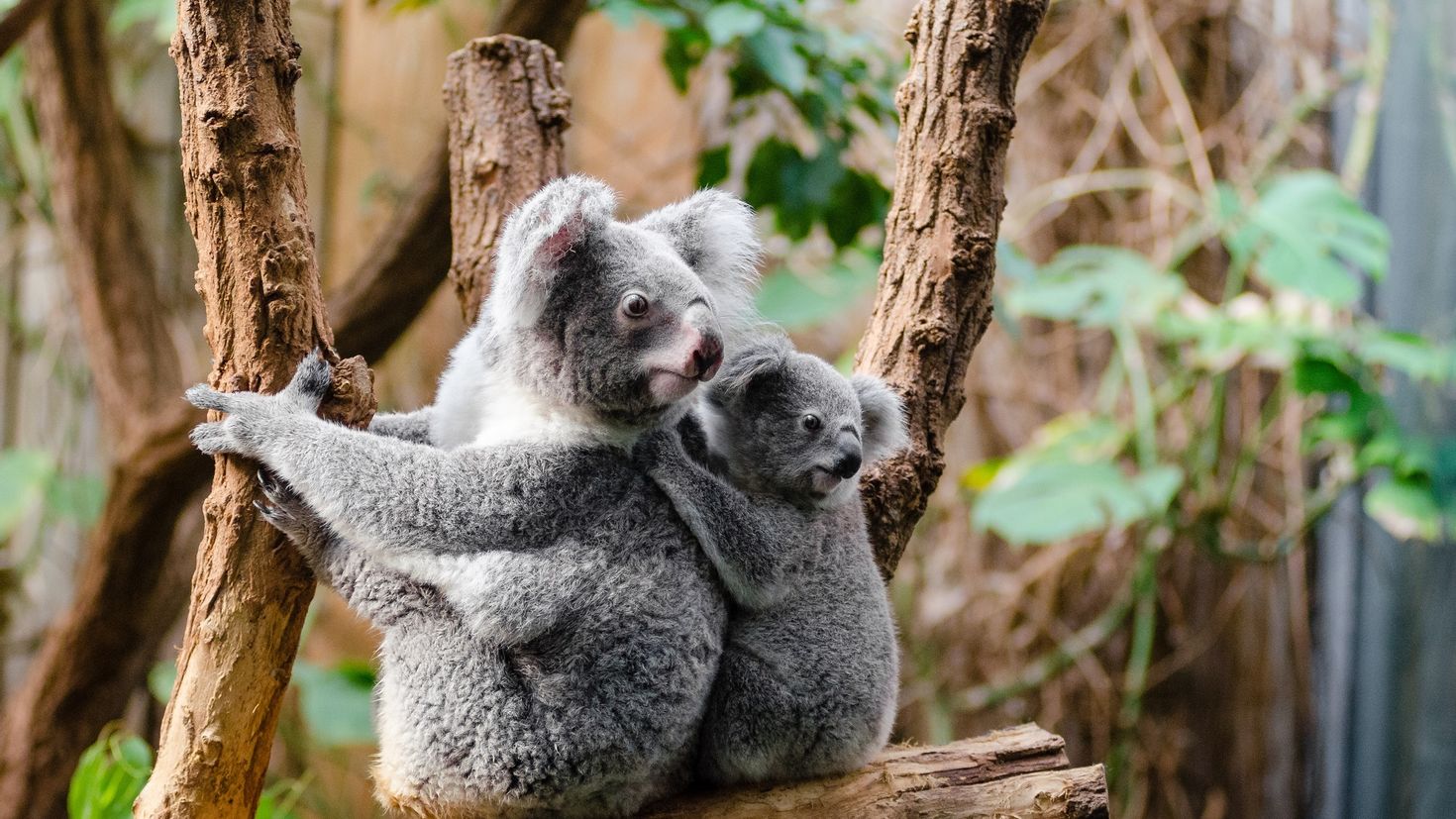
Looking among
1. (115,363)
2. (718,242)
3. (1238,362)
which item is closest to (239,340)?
(718,242)

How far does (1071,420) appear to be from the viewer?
→ 4.88 metres

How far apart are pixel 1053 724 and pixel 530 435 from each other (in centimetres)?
383

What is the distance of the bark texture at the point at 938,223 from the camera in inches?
101

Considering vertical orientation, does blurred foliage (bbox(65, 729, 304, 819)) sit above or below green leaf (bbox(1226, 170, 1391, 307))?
below

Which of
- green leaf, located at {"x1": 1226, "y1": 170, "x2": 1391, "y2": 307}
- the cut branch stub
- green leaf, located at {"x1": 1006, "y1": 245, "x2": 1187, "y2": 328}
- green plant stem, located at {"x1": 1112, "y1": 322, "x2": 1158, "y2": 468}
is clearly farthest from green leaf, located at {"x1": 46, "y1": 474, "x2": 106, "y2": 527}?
green leaf, located at {"x1": 1226, "y1": 170, "x2": 1391, "y2": 307}

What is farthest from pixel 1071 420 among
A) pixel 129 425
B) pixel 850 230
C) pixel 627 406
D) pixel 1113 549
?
pixel 129 425

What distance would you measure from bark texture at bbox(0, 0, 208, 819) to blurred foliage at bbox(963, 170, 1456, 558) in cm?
273

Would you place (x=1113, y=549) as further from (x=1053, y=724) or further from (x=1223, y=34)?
(x=1223, y=34)

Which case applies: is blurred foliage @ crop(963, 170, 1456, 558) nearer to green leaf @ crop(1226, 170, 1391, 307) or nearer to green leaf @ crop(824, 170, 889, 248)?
green leaf @ crop(1226, 170, 1391, 307)

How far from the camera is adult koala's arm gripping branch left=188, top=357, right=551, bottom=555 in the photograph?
1.90 m

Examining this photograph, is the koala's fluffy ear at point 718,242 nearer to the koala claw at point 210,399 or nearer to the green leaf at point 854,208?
the koala claw at point 210,399

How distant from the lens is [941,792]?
2281 mm

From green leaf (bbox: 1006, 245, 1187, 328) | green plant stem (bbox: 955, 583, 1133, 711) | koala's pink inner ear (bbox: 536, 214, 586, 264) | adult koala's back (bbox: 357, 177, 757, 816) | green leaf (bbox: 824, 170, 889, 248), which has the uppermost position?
green leaf (bbox: 824, 170, 889, 248)

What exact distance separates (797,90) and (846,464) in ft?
4.34
